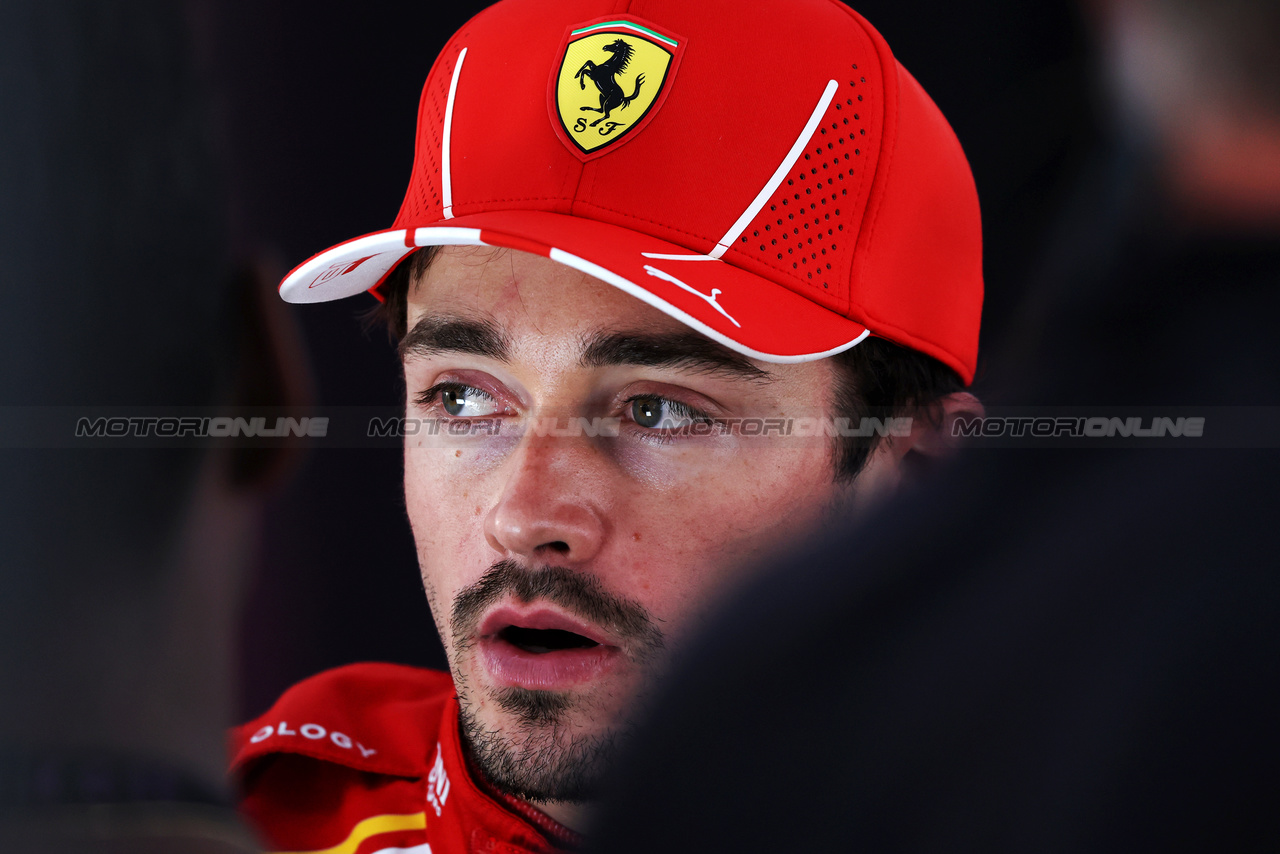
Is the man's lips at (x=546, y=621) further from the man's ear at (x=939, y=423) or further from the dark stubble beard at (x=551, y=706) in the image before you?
the man's ear at (x=939, y=423)

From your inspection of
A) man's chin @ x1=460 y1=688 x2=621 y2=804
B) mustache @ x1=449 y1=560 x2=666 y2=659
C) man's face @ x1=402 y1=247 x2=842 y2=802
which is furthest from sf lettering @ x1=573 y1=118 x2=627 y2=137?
man's chin @ x1=460 y1=688 x2=621 y2=804

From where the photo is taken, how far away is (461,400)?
896 mm

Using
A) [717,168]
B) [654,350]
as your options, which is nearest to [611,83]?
[717,168]

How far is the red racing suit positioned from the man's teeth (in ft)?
0.64

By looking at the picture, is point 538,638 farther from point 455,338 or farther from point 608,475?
point 455,338

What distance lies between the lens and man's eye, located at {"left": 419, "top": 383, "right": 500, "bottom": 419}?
88 cm

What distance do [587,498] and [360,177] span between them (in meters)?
0.57

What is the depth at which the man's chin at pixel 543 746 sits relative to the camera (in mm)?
772

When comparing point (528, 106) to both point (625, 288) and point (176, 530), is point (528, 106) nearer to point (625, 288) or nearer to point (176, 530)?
point (625, 288)

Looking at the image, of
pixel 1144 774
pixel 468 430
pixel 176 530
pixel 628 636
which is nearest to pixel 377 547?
pixel 176 530

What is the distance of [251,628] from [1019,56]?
103 cm

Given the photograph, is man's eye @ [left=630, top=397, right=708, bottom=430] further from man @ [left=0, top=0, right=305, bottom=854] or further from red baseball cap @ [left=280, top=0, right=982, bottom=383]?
man @ [left=0, top=0, right=305, bottom=854]

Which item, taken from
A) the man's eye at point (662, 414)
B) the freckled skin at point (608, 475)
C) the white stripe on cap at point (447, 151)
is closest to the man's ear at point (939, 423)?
the freckled skin at point (608, 475)

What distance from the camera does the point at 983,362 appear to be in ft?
3.19
